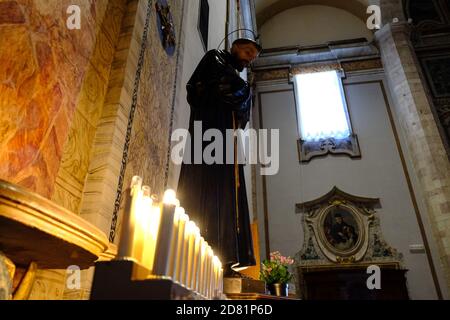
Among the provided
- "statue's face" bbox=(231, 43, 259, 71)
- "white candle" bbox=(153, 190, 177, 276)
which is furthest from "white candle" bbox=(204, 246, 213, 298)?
"statue's face" bbox=(231, 43, 259, 71)

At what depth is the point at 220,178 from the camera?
2.55 m

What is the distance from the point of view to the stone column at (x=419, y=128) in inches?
312

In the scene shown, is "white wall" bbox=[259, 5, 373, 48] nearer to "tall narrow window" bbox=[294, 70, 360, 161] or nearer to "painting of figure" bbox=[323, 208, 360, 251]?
"tall narrow window" bbox=[294, 70, 360, 161]

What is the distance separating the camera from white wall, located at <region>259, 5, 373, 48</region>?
1280 cm

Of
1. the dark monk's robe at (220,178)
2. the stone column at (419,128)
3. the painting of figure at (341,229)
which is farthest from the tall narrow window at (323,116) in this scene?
the dark monk's robe at (220,178)

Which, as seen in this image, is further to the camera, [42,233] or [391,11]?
[391,11]

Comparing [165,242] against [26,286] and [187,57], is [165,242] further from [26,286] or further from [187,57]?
[187,57]

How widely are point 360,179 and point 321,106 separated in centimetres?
284

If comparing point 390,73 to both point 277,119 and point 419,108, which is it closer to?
point 419,108

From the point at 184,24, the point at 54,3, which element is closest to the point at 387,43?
the point at 184,24

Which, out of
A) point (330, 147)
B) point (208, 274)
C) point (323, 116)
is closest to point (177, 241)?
point (208, 274)

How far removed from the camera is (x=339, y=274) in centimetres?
848

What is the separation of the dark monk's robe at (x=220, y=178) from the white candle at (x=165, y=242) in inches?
54.1

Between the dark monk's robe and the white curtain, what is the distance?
823cm
